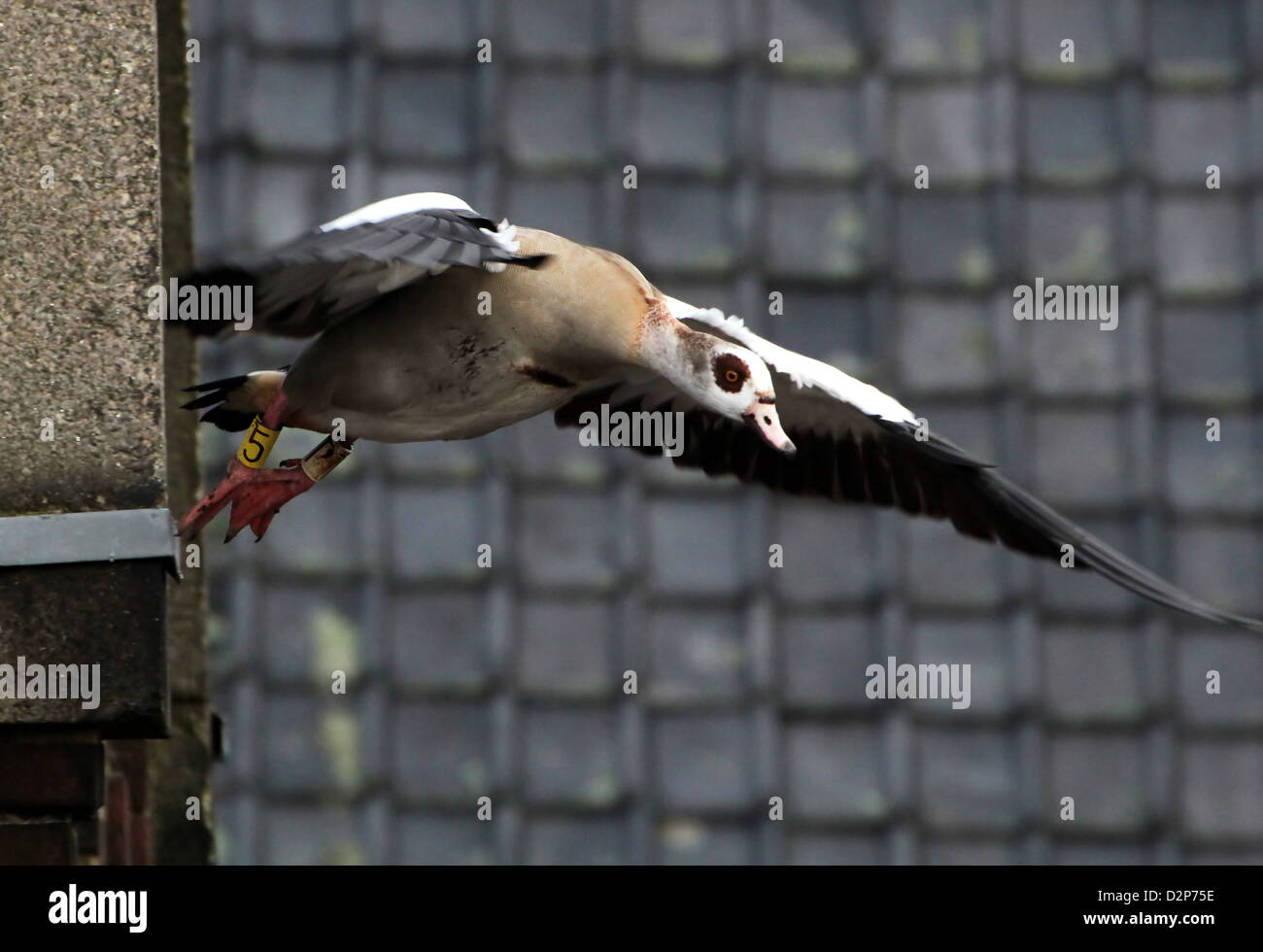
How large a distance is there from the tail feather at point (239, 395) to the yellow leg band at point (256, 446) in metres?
0.11

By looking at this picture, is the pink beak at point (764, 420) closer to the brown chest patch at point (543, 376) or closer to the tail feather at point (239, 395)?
the brown chest patch at point (543, 376)

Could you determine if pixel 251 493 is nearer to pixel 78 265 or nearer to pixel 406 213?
pixel 78 265

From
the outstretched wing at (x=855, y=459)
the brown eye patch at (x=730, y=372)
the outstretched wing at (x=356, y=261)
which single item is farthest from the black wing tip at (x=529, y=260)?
the outstretched wing at (x=855, y=459)

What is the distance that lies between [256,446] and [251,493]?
0.25 feet

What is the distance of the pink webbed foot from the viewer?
4641mm

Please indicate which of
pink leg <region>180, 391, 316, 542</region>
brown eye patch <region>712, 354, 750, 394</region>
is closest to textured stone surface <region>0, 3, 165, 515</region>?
pink leg <region>180, 391, 316, 542</region>

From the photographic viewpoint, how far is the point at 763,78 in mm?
7199

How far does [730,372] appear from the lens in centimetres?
486

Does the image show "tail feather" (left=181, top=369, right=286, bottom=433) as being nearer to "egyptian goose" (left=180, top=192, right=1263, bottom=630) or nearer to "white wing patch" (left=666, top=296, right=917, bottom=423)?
"egyptian goose" (left=180, top=192, right=1263, bottom=630)

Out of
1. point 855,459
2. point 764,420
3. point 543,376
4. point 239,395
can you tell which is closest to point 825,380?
point 764,420

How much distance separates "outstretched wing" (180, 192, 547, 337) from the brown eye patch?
454 millimetres
